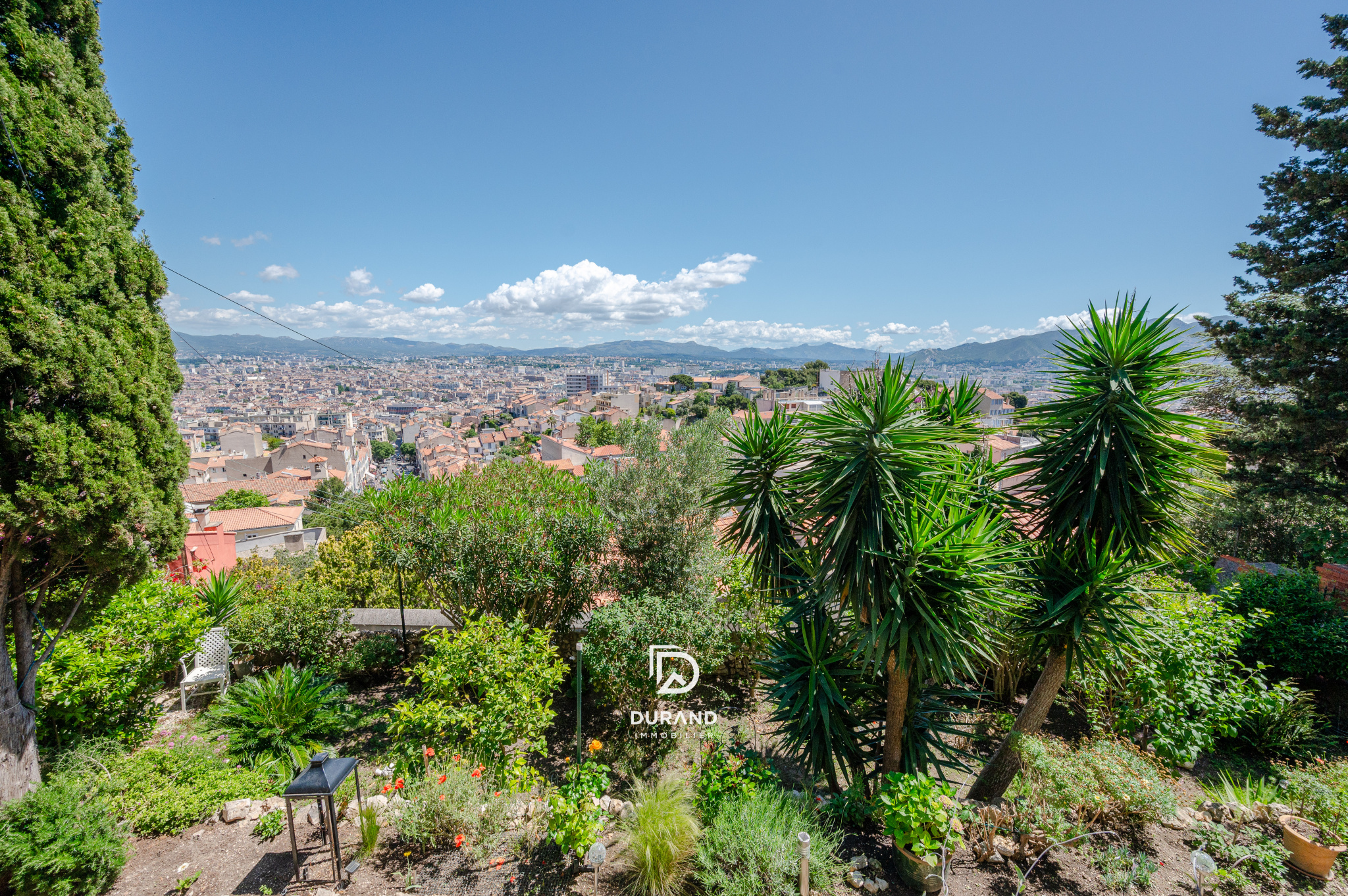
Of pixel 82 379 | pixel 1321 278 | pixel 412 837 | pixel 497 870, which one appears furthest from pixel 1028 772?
pixel 1321 278

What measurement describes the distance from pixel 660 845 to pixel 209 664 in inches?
287

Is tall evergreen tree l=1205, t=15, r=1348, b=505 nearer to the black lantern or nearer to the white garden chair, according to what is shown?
the black lantern

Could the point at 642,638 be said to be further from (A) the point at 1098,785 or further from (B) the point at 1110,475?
(B) the point at 1110,475

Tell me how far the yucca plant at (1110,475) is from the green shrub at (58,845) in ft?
25.4

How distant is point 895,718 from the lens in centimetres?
473

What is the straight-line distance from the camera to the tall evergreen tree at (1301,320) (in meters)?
8.96

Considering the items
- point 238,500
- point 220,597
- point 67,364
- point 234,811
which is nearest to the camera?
point 67,364

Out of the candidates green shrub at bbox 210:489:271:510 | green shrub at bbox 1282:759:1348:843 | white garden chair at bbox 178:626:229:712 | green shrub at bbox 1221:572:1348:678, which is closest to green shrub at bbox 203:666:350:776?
white garden chair at bbox 178:626:229:712

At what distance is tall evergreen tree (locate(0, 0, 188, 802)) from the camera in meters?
4.04

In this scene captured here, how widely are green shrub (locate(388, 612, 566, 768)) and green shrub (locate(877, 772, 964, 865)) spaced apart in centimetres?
308

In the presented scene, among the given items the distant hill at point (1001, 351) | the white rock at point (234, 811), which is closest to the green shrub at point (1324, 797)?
the white rock at point (234, 811)

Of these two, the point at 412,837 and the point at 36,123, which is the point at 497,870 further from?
the point at 36,123

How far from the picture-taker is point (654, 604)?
6.12 meters

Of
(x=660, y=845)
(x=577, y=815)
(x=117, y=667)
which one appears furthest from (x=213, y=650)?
(x=660, y=845)
